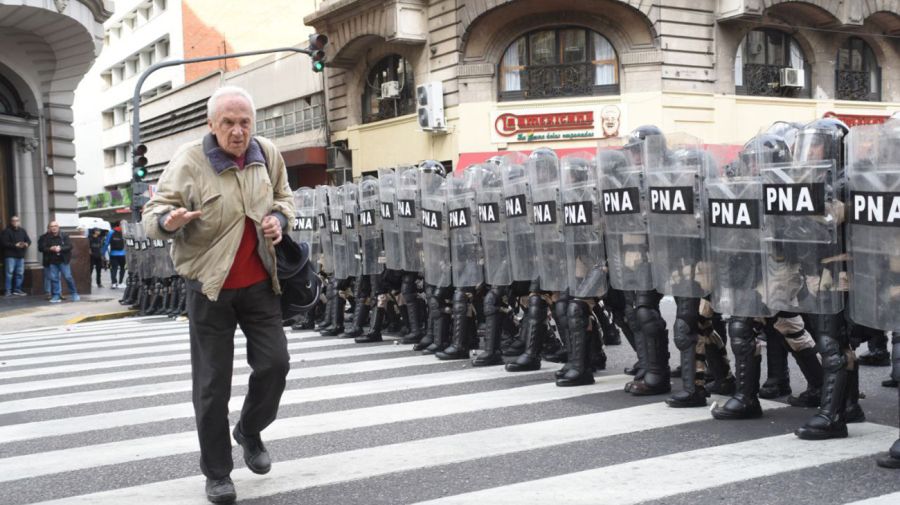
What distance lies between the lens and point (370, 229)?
33.2 ft

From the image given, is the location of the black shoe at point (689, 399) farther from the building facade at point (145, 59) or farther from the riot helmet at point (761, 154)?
the building facade at point (145, 59)

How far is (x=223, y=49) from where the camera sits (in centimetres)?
4206

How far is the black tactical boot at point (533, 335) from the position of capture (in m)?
7.73

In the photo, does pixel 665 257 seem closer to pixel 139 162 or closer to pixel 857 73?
pixel 139 162

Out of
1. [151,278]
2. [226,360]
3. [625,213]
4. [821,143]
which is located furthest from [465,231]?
[151,278]

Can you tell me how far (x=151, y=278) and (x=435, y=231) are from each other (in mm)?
8751

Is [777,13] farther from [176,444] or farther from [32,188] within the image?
[176,444]

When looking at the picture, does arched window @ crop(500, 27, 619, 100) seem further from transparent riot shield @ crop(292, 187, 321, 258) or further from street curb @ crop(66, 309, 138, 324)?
transparent riot shield @ crop(292, 187, 321, 258)

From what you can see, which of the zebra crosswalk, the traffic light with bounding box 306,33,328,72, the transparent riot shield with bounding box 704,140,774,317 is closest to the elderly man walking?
the zebra crosswalk

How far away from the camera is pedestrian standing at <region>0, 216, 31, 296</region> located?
1877cm

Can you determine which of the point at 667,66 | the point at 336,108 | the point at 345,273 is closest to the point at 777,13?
the point at 667,66

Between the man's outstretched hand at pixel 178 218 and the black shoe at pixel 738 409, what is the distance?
3368 millimetres

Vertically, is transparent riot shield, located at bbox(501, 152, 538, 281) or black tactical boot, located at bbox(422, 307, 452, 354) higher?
transparent riot shield, located at bbox(501, 152, 538, 281)

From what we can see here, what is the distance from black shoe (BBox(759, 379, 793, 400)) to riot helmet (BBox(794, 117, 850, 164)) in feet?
6.36
